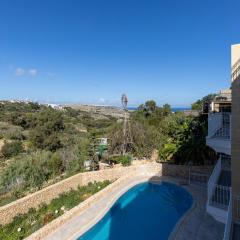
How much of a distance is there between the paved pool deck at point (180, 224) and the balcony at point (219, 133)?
13.2ft

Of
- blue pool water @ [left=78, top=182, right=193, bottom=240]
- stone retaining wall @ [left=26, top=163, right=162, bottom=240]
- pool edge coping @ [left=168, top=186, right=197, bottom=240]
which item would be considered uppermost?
stone retaining wall @ [left=26, top=163, right=162, bottom=240]

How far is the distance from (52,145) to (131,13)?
16999 mm

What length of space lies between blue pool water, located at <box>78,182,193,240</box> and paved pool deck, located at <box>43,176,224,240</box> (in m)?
0.33

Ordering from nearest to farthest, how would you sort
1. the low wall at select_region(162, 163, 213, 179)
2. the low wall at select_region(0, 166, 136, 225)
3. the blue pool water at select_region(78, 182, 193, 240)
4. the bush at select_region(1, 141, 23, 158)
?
the blue pool water at select_region(78, 182, 193, 240)
the low wall at select_region(0, 166, 136, 225)
the low wall at select_region(162, 163, 213, 179)
the bush at select_region(1, 141, 23, 158)

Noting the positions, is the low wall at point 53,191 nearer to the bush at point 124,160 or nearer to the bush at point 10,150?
the bush at point 124,160

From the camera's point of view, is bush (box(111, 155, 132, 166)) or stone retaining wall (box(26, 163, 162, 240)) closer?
stone retaining wall (box(26, 163, 162, 240))

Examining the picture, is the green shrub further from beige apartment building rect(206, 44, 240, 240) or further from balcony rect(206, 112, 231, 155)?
balcony rect(206, 112, 231, 155)

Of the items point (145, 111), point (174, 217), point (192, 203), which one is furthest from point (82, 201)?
point (145, 111)

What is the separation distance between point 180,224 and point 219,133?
16.6ft

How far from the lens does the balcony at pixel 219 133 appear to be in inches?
332

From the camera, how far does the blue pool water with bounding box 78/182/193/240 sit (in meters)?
11.1

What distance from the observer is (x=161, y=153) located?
2156 centimetres

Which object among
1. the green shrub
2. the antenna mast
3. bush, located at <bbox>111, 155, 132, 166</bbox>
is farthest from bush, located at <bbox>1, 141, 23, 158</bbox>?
the green shrub

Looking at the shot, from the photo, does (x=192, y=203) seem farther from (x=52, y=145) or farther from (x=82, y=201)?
(x=52, y=145)
